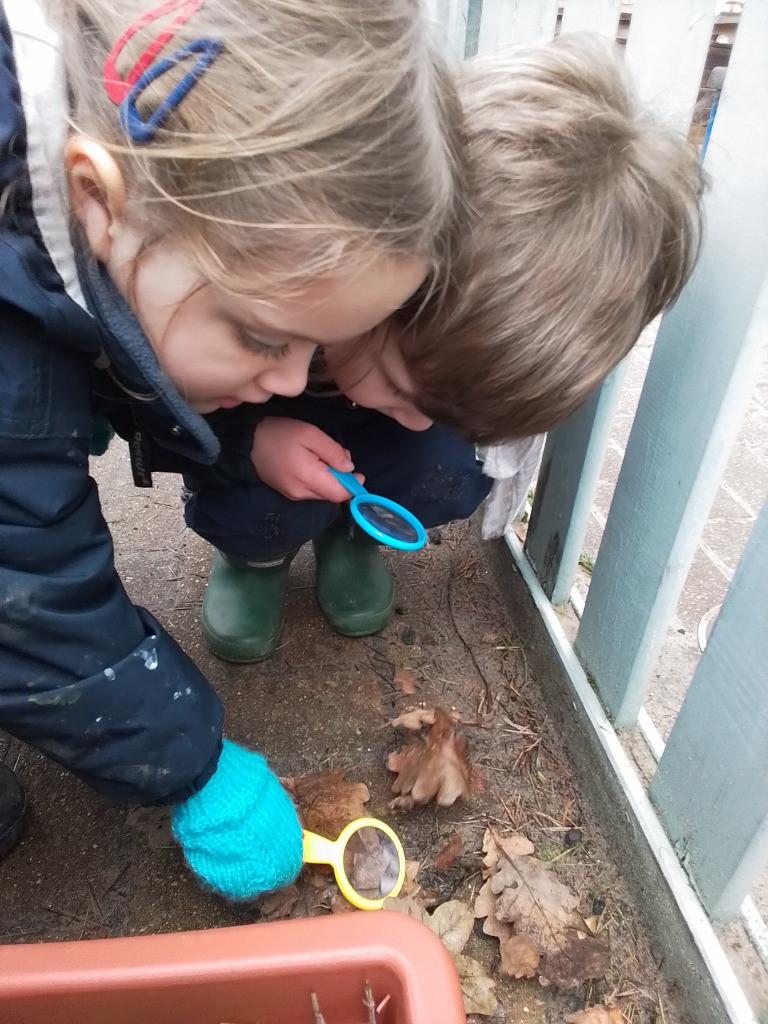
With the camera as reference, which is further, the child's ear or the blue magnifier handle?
the blue magnifier handle

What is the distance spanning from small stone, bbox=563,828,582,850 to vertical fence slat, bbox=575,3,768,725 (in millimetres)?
165

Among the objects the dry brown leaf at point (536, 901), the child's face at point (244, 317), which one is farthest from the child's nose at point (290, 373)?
the dry brown leaf at point (536, 901)

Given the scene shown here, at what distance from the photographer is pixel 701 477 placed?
850 millimetres

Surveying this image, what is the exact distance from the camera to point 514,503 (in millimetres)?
1349

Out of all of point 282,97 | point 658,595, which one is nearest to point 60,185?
point 282,97

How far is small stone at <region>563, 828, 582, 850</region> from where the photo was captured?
108 centimetres

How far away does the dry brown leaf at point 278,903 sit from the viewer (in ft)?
3.25

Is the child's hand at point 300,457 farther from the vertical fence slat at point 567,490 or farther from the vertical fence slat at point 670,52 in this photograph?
the vertical fence slat at point 670,52

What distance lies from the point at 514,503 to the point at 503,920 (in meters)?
0.64

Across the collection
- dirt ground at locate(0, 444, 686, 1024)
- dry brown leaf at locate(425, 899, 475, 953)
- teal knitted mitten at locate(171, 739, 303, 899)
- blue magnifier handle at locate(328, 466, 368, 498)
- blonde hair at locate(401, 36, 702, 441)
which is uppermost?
blonde hair at locate(401, 36, 702, 441)

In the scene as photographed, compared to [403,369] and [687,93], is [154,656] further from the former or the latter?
[687,93]

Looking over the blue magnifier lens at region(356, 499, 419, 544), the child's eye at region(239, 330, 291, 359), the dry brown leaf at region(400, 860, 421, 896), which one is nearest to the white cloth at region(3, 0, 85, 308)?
the child's eye at region(239, 330, 291, 359)

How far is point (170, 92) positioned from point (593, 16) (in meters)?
0.74

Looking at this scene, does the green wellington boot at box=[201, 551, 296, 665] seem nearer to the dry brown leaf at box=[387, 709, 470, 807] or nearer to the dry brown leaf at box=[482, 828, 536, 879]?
the dry brown leaf at box=[387, 709, 470, 807]
